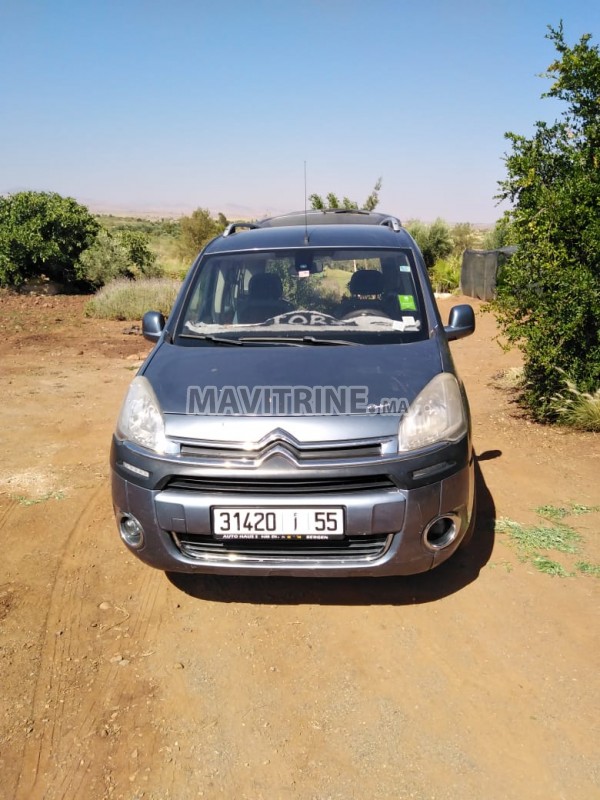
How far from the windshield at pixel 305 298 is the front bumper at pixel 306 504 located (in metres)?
1.00

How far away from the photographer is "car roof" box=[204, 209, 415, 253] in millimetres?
4301

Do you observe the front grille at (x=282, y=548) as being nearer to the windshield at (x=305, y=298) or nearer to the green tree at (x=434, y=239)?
the windshield at (x=305, y=298)

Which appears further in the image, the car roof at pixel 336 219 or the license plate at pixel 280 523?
the car roof at pixel 336 219

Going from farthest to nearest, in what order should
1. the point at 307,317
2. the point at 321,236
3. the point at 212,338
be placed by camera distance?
1. the point at 321,236
2. the point at 307,317
3. the point at 212,338

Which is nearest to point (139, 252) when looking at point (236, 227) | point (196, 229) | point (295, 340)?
point (196, 229)

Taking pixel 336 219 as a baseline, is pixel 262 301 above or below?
below

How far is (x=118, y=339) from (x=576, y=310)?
838 centimetres

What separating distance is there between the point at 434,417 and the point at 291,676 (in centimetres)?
130

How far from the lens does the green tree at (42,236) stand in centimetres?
1627

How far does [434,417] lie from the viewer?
3.00 meters

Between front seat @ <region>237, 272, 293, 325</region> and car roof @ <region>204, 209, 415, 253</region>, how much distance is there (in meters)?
0.27

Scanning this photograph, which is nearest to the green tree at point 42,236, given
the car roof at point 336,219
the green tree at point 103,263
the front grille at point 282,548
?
the green tree at point 103,263

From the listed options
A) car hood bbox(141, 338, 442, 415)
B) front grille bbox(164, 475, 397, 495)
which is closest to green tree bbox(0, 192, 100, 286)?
car hood bbox(141, 338, 442, 415)

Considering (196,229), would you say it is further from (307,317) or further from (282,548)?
(282,548)
